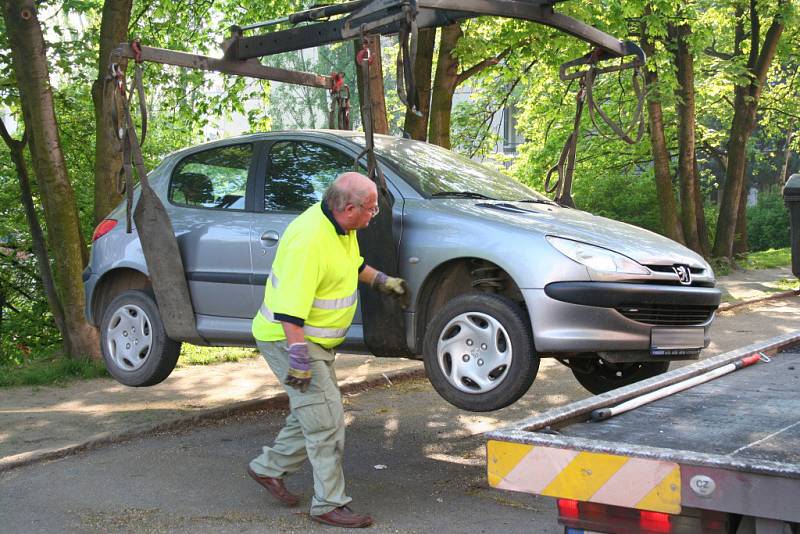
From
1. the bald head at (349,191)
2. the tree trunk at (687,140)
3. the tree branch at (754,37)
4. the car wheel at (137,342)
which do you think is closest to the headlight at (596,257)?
the bald head at (349,191)

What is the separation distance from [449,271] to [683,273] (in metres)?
1.37

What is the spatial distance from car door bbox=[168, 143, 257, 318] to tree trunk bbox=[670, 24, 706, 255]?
14889 mm

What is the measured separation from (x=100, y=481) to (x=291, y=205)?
2.14 metres

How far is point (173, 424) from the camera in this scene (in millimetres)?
7609

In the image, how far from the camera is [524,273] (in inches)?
228

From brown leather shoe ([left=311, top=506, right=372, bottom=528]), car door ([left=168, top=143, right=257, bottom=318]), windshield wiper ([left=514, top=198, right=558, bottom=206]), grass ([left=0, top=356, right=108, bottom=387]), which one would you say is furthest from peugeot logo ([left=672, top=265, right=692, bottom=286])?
grass ([left=0, top=356, right=108, bottom=387])

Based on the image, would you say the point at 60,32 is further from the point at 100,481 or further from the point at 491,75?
the point at 100,481

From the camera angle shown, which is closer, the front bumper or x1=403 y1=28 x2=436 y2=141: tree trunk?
the front bumper

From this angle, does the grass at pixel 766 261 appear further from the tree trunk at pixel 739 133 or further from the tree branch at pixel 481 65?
the tree branch at pixel 481 65

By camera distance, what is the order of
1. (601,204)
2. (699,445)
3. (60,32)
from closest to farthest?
1. (699,445)
2. (60,32)
3. (601,204)

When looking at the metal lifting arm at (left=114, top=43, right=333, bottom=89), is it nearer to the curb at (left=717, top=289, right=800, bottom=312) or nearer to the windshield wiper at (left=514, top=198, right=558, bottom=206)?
the windshield wiper at (left=514, top=198, right=558, bottom=206)

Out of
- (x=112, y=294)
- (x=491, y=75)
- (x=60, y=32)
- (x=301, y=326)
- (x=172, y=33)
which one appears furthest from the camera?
(x=491, y=75)

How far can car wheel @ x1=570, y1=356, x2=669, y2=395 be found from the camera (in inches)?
276

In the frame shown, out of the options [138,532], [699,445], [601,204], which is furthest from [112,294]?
[601,204]
